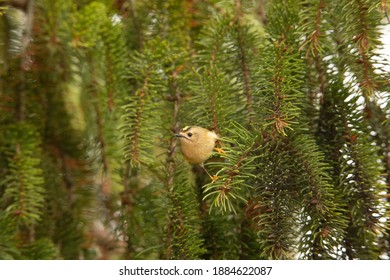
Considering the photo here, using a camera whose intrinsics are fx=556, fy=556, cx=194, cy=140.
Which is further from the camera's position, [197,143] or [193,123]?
[193,123]

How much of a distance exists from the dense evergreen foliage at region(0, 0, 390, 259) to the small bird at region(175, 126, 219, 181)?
0.13 ft

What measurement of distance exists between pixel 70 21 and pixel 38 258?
1.59 feet

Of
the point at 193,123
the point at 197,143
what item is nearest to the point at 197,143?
the point at 197,143

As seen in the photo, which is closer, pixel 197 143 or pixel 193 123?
pixel 197 143

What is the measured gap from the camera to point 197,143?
102 centimetres

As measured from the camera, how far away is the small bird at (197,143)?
3.37 feet

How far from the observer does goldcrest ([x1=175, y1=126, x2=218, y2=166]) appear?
1025 mm

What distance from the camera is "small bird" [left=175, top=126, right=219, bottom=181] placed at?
103cm

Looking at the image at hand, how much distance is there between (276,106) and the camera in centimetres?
96

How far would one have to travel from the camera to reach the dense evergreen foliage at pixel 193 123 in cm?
99

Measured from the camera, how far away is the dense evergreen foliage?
99 centimetres

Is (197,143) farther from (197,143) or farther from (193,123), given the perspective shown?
(193,123)

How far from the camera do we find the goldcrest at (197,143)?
103cm
